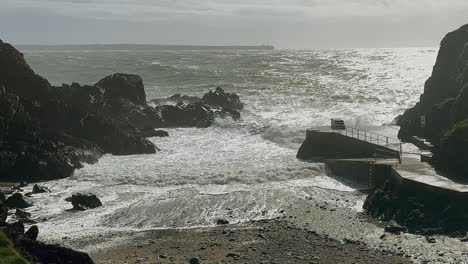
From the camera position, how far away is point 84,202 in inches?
1003

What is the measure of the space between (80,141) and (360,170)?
61.5 feet

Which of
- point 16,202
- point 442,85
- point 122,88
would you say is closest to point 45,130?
point 16,202

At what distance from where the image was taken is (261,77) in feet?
295

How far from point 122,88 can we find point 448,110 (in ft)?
103

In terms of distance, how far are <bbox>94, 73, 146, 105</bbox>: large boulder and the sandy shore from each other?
3239 cm

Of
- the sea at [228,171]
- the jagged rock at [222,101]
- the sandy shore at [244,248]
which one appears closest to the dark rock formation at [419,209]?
the sea at [228,171]

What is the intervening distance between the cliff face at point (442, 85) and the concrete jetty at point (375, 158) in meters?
1.55

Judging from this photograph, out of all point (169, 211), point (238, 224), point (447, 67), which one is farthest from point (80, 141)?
point (447, 67)

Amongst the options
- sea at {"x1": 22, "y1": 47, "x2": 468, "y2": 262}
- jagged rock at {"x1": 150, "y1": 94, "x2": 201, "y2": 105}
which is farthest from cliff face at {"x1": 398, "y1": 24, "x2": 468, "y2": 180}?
jagged rock at {"x1": 150, "y1": 94, "x2": 201, "y2": 105}

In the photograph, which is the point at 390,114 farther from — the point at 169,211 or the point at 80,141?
the point at 169,211

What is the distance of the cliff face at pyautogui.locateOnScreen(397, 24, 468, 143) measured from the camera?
111ft

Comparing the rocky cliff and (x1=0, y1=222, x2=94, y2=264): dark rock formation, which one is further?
the rocky cliff

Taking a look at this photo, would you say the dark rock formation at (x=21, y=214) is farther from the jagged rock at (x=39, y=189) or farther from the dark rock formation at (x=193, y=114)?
the dark rock formation at (x=193, y=114)

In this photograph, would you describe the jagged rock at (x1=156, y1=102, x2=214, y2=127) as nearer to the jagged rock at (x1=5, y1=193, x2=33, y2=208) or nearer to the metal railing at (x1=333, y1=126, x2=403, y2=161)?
the metal railing at (x1=333, y1=126, x2=403, y2=161)
